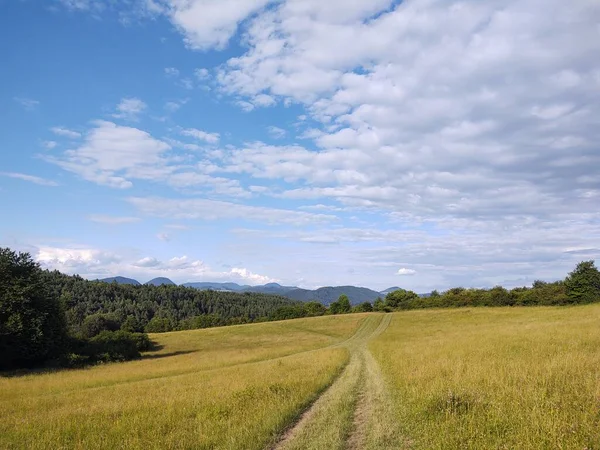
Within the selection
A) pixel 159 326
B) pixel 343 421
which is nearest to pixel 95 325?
pixel 159 326

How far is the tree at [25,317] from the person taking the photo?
3712cm

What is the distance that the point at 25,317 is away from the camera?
38344 millimetres

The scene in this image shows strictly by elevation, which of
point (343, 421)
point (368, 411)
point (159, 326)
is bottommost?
point (159, 326)

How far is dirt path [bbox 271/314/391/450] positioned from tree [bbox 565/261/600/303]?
8929 centimetres

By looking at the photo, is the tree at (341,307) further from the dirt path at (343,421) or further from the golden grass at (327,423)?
the golden grass at (327,423)

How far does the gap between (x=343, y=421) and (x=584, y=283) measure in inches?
3839

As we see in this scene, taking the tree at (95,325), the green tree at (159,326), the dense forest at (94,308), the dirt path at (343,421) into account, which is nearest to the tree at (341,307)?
the dense forest at (94,308)

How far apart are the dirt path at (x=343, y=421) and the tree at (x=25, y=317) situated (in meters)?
36.3

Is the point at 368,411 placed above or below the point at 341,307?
above

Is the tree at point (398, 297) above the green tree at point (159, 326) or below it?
above

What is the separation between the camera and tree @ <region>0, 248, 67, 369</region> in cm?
3712

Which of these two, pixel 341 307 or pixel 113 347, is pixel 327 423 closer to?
pixel 113 347

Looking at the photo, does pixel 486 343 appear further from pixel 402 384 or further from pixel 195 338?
pixel 195 338

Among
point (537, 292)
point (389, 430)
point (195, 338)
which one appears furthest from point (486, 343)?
point (537, 292)
